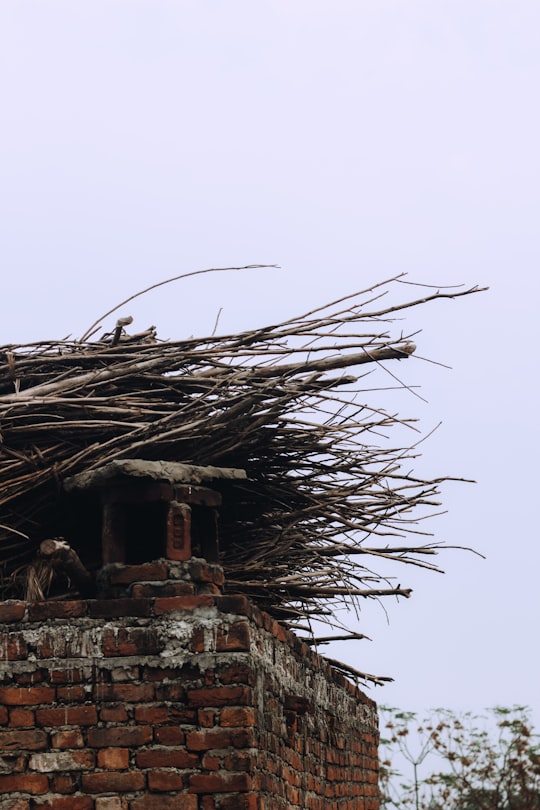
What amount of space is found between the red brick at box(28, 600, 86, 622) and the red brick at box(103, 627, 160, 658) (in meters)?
0.16

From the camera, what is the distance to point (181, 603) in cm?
493

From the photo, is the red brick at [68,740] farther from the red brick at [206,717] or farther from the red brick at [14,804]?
the red brick at [206,717]

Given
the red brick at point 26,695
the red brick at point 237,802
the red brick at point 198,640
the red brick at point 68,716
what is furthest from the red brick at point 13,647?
the red brick at point 237,802

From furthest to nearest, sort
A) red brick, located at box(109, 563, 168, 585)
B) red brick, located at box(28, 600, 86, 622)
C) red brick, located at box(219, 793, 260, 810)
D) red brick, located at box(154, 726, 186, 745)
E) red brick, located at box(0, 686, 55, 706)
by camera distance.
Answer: red brick, located at box(109, 563, 168, 585) → red brick, located at box(28, 600, 86, 622) → red brick, located at box(0, 686, 55, 706) → red brick, located at box(154, 726, 186, 745) → red brick, located at box(219, 793, 260, 810)

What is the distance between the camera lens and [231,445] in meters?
5.54

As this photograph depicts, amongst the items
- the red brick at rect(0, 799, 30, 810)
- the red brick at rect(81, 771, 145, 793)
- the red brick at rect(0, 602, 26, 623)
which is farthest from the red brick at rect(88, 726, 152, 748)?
the red brick at rect(0, 602, 26, 623)

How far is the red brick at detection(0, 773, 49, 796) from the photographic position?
475 centimetres

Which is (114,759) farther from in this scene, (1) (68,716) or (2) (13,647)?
(2) (13,647)

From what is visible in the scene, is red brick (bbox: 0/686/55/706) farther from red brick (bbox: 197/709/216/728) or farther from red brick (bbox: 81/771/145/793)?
red brick (bbox: 197/709/216/728)

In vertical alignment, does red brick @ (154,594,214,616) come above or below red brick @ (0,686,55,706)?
above

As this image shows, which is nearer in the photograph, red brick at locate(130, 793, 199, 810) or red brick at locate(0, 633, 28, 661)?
red brick at locate(130, 793, 199, 810)

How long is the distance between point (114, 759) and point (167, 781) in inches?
9.0

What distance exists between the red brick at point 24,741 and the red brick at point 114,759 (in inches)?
9.2

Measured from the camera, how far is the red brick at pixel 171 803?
4.68m
